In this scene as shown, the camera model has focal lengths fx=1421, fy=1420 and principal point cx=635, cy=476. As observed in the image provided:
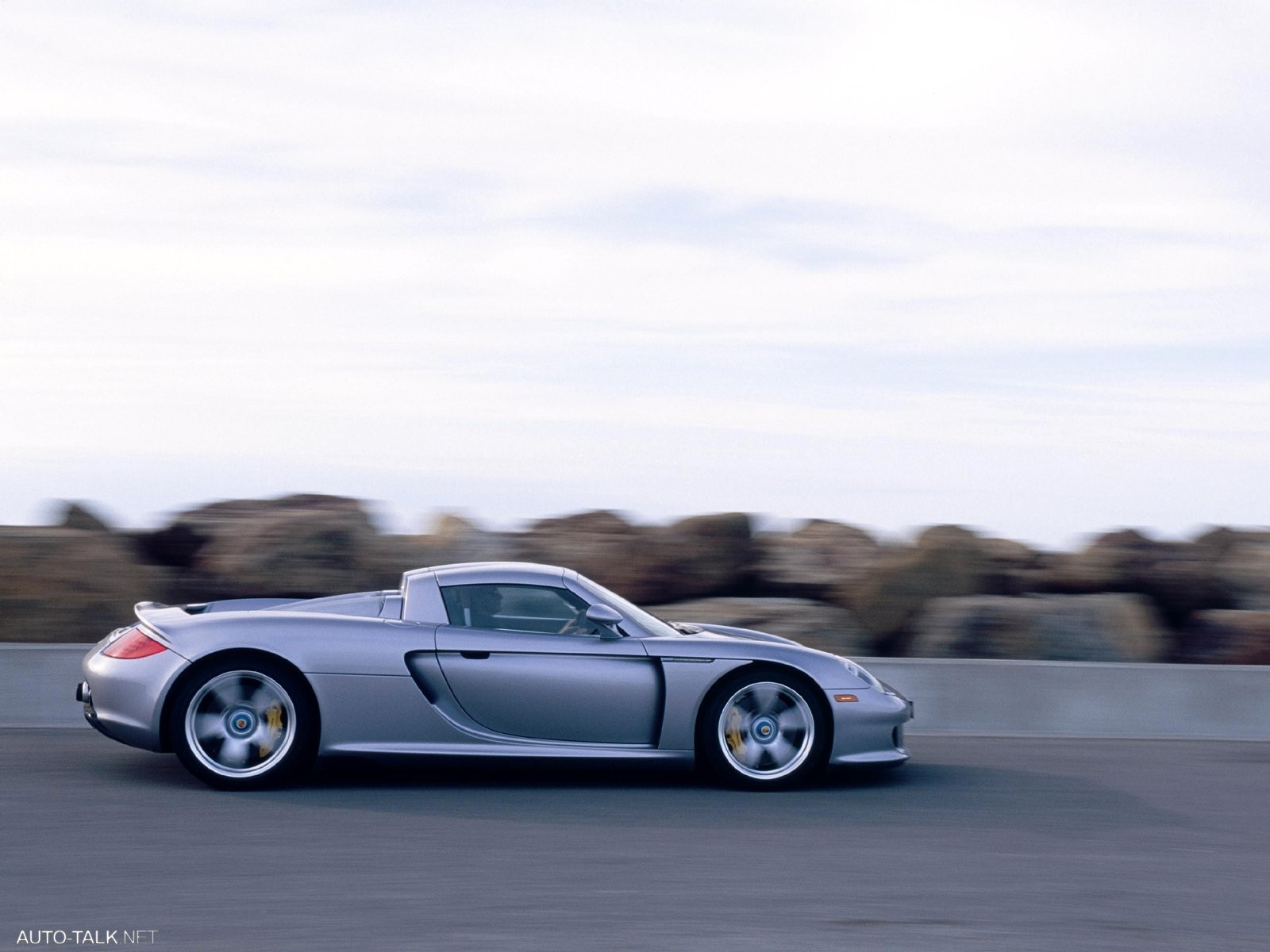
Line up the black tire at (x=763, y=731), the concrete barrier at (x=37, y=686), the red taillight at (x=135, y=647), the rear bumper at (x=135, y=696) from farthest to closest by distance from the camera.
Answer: the concrete barrier at (x=37, y=686) < the black tire at (x=763, y=731) < the red taillight at (x=135, y=647) < the rear bumper at (x=135, y=696)

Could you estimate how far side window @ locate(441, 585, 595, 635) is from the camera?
746 centimetres

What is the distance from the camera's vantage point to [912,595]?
40.1 feet

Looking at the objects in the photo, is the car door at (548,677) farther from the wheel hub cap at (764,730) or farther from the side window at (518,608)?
the wheel hub cap at (764,730)

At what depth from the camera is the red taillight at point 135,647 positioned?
721cm

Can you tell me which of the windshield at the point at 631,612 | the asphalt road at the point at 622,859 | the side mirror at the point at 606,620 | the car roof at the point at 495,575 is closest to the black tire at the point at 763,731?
the asphalt road at the point at 622,859

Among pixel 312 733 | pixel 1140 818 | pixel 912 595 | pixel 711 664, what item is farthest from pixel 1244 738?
pixel 312 733

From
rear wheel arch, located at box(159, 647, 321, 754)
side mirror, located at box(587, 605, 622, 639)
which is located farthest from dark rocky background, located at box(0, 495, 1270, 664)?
rear wheel arch, located at box(159, 647, 321, 754)

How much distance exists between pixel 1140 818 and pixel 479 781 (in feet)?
11.1

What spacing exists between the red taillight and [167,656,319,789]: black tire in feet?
0.94

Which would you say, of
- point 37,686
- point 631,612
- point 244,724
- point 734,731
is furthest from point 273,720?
point 37,686

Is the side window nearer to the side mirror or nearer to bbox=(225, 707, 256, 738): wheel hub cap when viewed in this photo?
the side mirror

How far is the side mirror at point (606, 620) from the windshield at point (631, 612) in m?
0.09

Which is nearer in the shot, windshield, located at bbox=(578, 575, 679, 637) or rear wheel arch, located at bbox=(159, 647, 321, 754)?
rear wheel arch, located at bbox=(159, 647, 321, 754)

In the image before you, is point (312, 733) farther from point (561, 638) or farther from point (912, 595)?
point (912, 595)
